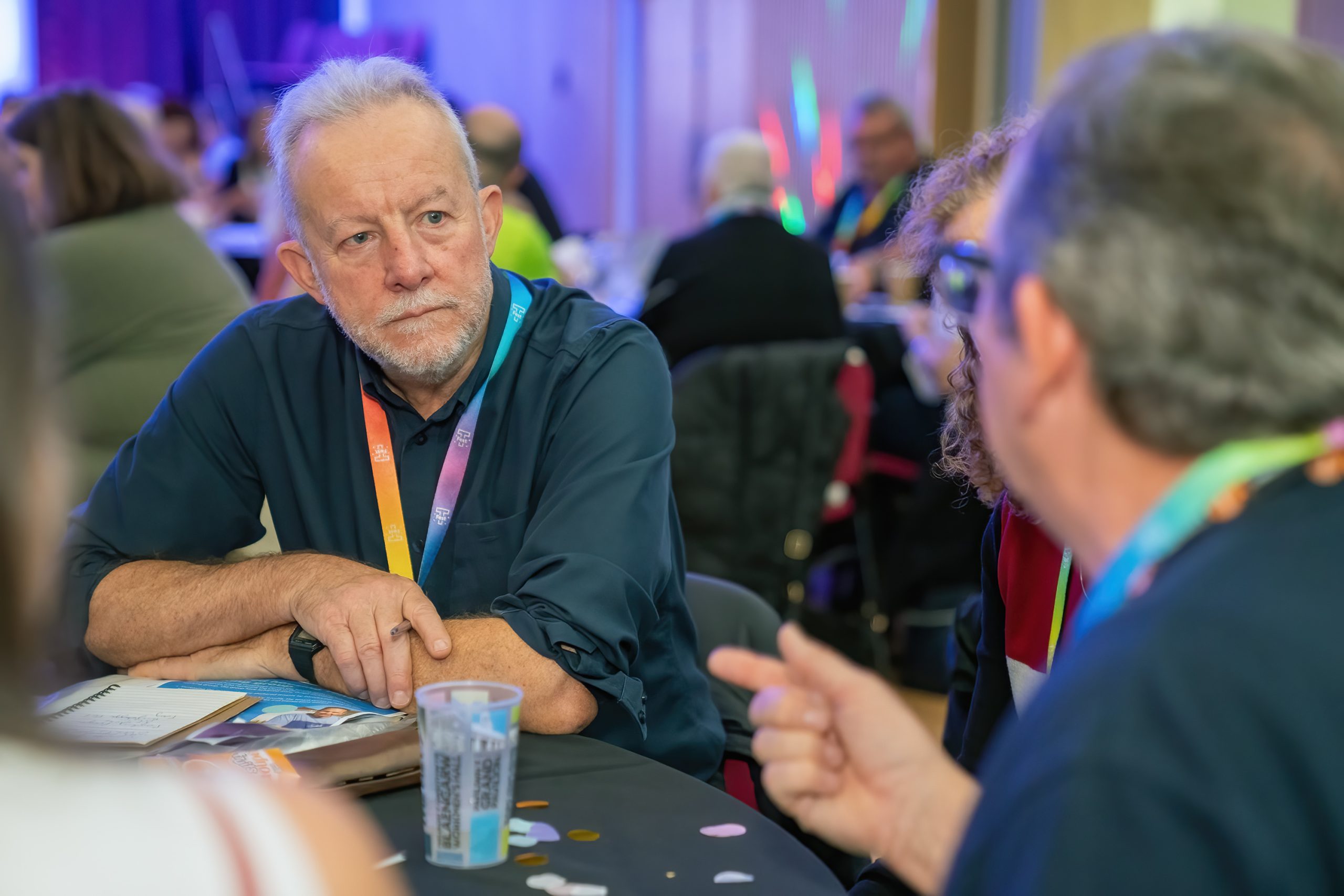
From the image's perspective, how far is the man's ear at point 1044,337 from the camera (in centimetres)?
71

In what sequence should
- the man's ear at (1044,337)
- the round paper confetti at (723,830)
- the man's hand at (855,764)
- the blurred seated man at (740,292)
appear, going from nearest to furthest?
the man's ear at (1044,337) < the man's hand at (855,764) < the round paper confetti at (723,830) < the blurred seated man at (740,292)

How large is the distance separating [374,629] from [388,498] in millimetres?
358

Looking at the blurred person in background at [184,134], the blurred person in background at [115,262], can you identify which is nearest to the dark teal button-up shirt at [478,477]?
the blurred person in background at [115,262]

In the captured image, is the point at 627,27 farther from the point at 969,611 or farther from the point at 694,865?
the point at 694,865

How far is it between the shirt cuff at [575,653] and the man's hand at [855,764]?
0.50 metres

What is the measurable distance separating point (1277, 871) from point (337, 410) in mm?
1425

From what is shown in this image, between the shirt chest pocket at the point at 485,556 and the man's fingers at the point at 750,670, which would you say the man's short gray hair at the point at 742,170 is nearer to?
the shirt chest pocket at the point at 485,556

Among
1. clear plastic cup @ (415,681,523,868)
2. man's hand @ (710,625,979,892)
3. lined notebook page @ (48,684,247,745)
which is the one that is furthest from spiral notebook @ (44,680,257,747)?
man's hand @ (710,625,979,892)

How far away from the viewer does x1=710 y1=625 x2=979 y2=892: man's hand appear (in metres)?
0.84

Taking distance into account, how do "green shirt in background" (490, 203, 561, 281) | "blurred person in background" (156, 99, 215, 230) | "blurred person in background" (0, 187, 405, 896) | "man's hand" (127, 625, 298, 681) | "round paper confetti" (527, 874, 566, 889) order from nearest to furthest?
"blurred person in background" (0, 187, 405, 896) < "round paper confetti" (527, 874, 566, 889) < "man's hand" (127, 625, 298, 681) < "green shirt in background" (490, 203, 561, 281) < "blurred person in background" (156, 99, 215, 230)

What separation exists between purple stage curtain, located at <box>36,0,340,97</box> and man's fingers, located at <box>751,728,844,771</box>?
35.1 feet

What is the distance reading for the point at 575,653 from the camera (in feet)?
4.59

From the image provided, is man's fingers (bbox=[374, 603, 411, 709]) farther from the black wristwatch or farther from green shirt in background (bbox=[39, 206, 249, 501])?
green shirt in background (bbox=[39, 206, 249, 501])

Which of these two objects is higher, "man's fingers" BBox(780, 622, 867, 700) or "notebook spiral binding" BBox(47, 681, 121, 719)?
"man's fingers" BBox(780, 622, 867, 700)
